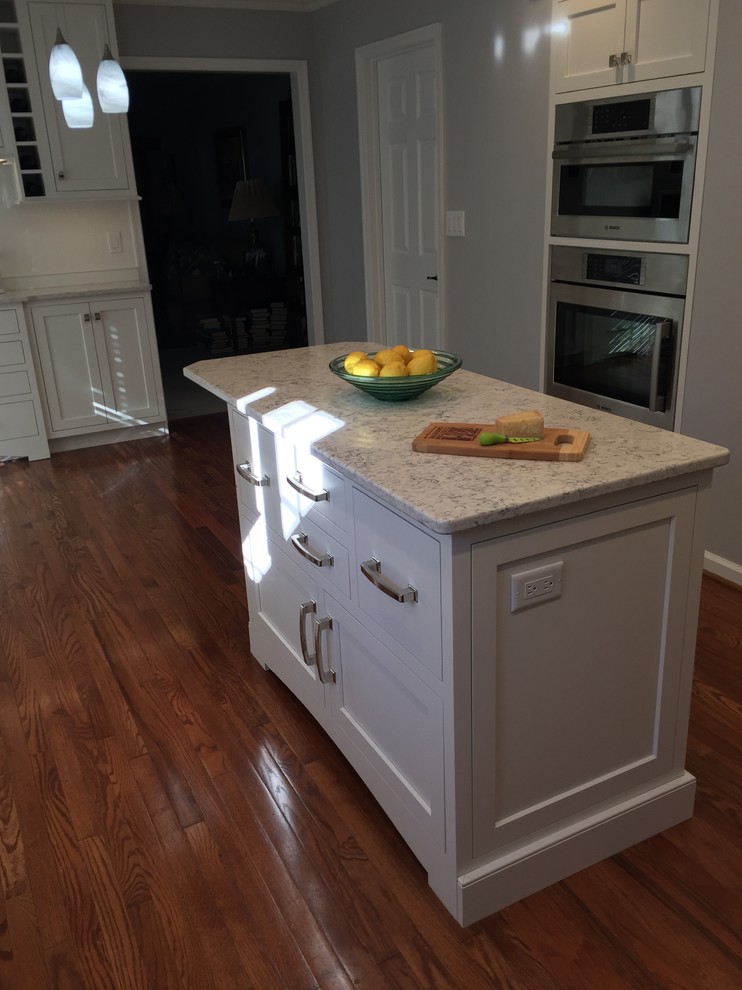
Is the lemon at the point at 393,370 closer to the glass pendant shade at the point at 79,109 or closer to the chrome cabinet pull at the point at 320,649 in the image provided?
the chrome cabinet pull at the point at 320,649

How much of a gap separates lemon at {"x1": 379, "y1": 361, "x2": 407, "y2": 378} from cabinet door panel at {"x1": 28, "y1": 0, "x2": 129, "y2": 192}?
3543mm

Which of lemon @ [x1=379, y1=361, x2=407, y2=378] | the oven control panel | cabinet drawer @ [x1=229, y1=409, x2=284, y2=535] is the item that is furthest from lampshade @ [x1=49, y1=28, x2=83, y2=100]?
the oven control panel

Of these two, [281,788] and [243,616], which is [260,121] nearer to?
[243,616]

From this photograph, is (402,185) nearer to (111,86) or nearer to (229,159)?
(111,86)

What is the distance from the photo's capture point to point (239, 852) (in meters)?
1.99

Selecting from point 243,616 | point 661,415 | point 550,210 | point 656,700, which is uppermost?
point 550,210

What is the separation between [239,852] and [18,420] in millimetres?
3627

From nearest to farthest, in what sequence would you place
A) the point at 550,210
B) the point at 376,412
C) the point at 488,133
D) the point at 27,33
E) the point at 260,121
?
the point at 376,412 → the point at 550,210 → the point at 488,133 → the point at 27,33 → the point at 260,121

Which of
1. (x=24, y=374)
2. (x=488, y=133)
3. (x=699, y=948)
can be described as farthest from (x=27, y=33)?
(x=699, y=948)

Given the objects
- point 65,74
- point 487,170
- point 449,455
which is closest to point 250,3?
point 487,170

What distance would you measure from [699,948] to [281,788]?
1040 millimetres

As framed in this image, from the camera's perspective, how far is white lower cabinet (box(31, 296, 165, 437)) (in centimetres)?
494

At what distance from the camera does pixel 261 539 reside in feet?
8.34

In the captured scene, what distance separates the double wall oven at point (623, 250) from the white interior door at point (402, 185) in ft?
3.57
